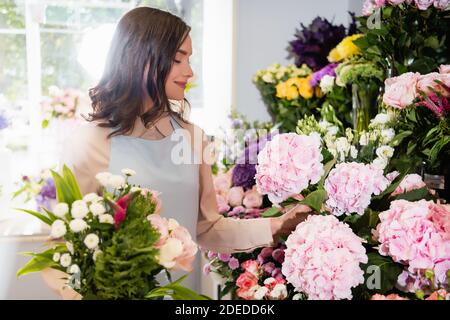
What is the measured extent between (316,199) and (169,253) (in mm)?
286

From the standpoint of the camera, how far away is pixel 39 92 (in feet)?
5.05

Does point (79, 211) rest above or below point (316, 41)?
below

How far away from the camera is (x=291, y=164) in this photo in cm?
72

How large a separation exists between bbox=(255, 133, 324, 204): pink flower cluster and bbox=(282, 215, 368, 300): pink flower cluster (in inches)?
Result: 2.8

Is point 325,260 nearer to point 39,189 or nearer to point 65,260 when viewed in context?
point 65,260

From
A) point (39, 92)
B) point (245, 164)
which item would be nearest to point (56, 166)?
point (39, 92)

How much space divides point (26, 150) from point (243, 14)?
2.54 feet

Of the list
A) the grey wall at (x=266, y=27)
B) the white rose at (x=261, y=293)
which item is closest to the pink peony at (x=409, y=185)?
the white rose at (x=261, y=293)

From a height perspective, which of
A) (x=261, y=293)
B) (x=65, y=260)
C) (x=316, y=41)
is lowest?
(x=261, y=293)

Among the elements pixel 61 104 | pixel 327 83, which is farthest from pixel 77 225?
pixel 61 104

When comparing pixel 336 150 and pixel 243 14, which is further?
pixel 243 14

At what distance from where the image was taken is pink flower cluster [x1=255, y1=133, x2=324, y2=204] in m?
0.72

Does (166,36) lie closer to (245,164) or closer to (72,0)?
(245,164)

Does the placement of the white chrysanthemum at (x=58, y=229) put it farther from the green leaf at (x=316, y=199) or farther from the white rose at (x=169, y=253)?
the green leaf at (x=316, y=199)
